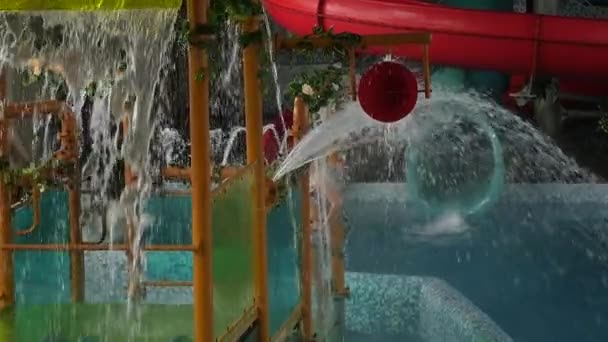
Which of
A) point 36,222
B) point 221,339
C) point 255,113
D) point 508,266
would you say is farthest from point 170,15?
point 508,266

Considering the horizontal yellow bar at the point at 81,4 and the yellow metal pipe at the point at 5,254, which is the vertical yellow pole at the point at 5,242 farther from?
the horizontal yellow bar at the point at 81,4

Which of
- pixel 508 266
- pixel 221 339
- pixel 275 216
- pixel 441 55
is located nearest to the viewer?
pixel 221 339

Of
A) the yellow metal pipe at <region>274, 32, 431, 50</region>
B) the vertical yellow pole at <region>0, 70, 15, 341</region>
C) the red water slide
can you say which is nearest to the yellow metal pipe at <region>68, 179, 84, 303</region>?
the vertical yellow pole at <region>0, 70, 15, 341</region>

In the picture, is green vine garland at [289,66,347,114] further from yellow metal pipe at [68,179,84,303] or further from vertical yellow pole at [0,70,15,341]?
vertical yellow pole at [0,70,15,341]

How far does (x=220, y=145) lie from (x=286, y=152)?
3778mm

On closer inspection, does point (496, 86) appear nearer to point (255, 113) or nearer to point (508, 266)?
point (508, 266)

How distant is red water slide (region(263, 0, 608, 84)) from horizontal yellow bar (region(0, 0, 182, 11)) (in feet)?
12.6

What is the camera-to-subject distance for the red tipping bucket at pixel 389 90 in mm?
2879

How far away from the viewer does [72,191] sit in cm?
306

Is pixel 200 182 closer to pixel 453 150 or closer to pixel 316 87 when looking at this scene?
pixel 316 87

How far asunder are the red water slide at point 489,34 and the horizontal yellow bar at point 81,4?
12.6 ft

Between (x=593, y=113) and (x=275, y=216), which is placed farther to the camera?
(x=593, y=113)

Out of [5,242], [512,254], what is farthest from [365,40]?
[512,254]

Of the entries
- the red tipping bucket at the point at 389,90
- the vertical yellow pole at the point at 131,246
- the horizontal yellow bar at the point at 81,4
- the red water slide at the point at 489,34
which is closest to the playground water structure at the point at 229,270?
the vertical yellow pole at the point at 131,246
